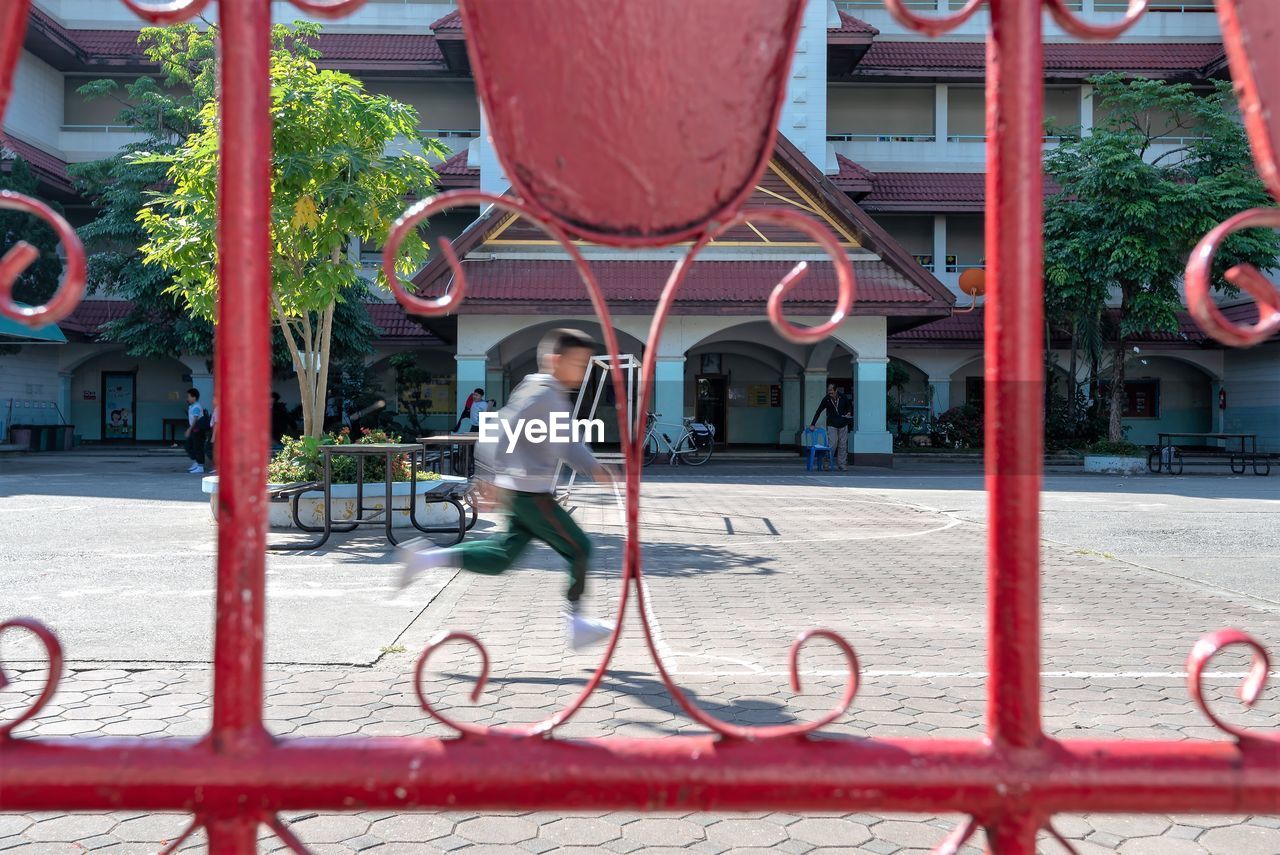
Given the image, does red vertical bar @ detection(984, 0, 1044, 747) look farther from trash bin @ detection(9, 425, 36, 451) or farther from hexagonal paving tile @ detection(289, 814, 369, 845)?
trash bin @ detection(9, 425, 36, 451)

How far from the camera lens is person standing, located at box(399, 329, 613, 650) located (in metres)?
4.16

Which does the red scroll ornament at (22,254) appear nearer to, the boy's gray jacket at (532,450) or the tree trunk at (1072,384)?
the boy's gray jacket at (532,450)

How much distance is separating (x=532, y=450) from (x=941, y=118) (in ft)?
95.8

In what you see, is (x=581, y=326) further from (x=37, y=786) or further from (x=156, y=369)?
(x=37, y=786)

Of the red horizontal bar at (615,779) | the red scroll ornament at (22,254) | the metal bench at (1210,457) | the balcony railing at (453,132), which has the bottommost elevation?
the metal bench at (1210,457)

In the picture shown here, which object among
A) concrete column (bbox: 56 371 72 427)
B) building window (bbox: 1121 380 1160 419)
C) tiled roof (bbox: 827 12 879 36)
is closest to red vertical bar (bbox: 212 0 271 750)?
tiled roof (bbox: 827 12 879 36)

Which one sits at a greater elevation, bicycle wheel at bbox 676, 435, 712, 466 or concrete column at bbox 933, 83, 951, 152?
concrete column at bbox 933, 83, 951, 152

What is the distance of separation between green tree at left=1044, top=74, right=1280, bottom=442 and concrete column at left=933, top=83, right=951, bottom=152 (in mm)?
5640

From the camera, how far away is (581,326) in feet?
72.9

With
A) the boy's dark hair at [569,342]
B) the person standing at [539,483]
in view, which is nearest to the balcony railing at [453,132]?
the person standing at [539,483]

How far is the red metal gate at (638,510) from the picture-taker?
1289 mm

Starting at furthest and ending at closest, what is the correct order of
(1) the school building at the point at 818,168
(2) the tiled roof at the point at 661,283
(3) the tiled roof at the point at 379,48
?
(3) the tiled roof at the point at 379,48, (1) the school building at the point at 818,168, (2) the tiled roof at the point at 661,283

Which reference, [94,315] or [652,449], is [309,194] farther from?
[94,315]

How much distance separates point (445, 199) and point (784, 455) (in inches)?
957
